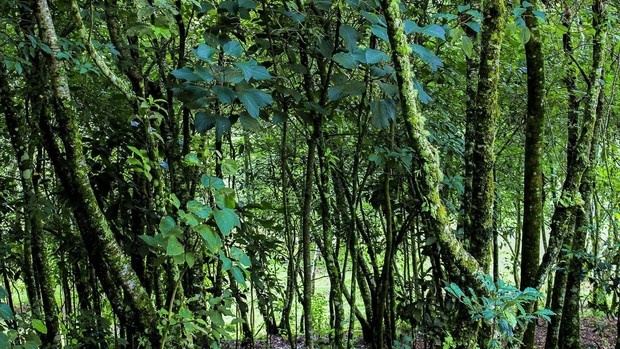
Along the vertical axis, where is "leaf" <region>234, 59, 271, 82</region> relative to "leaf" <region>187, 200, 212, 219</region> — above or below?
above

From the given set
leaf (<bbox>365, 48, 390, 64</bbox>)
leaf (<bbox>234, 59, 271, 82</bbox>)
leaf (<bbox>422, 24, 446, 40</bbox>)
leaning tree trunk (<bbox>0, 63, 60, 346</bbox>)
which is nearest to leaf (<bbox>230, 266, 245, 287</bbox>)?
leaf (<bbox>234, 59, 271, 82</bbox>)

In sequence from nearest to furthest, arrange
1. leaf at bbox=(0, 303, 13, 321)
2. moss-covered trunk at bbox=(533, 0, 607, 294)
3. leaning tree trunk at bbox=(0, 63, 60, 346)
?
leaf at bbox=(0, 303, 13, 321) → moss-covered trunk at bbox=(533, 0, 607, 294) → leaning tree trunk at bbox=(0, 63, 60, 346)

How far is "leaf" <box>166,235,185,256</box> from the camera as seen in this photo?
210cm

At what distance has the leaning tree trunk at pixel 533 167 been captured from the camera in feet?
10.7

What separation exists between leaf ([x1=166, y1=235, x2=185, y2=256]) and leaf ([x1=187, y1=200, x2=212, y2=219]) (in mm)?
151

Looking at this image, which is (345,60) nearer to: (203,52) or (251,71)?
(251,71)

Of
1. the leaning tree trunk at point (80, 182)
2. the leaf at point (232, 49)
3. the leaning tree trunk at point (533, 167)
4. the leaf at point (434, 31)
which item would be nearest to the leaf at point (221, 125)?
the leaf at point (232, 49)

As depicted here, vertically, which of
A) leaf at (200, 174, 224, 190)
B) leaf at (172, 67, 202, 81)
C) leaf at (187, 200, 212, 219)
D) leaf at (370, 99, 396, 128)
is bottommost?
leaf at (187, 200, 212, 219)

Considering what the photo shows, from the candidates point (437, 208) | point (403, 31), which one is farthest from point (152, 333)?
point (403, 31)

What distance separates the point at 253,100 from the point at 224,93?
13cm

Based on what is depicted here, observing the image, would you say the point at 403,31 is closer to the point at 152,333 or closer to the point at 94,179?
the point at 152,333

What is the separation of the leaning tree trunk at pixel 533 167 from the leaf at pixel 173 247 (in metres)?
2.27

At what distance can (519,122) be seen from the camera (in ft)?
18.6

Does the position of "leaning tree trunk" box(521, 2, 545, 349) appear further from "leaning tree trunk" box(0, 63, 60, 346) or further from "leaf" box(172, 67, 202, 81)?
"leaning tree trunk" box(0, 63, 60, 346)
